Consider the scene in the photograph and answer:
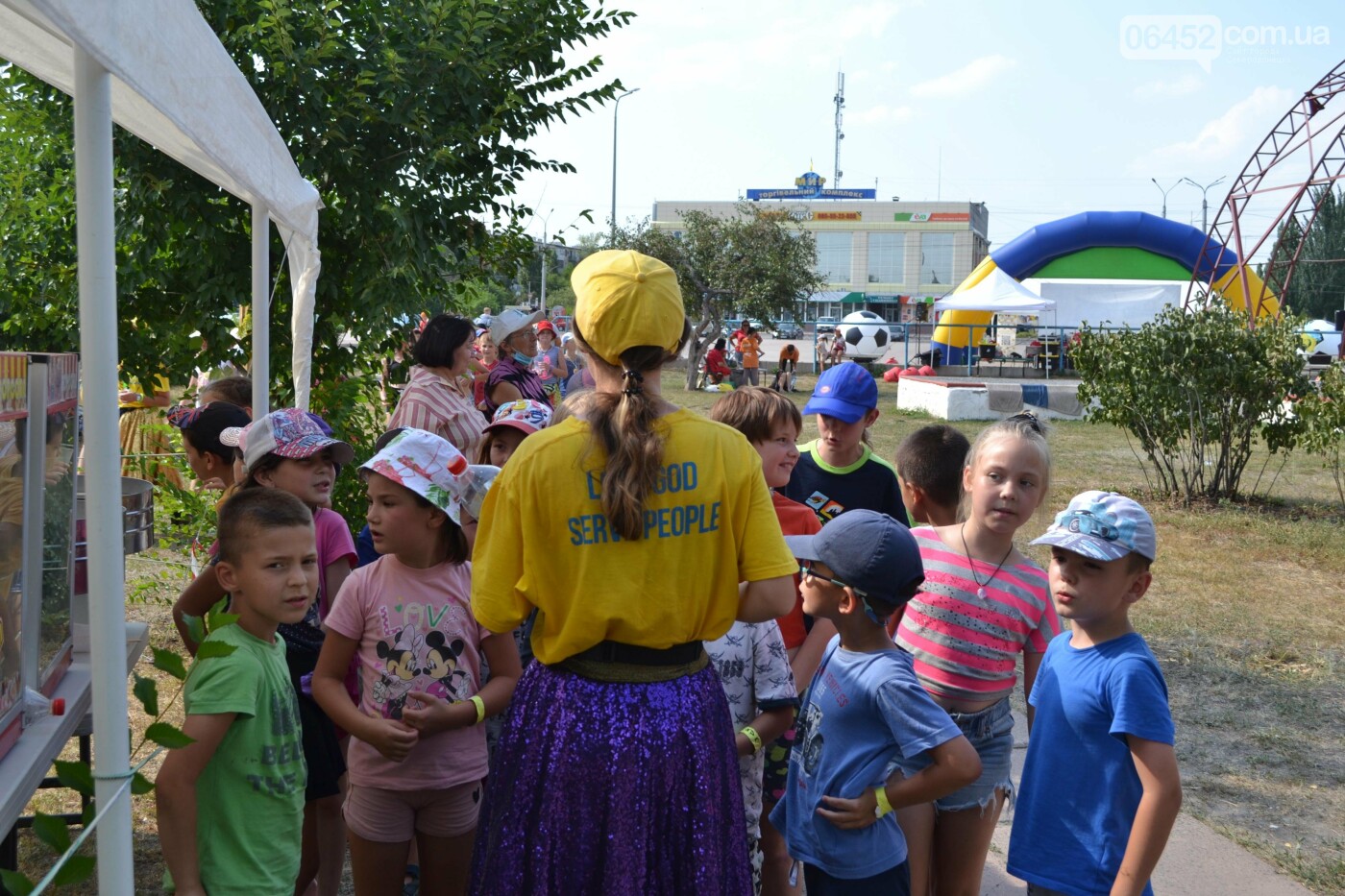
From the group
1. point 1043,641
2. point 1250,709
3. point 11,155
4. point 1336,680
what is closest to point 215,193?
point 11,155

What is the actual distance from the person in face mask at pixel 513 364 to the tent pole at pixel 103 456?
3907 mm

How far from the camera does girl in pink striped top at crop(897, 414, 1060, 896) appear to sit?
3002 mm

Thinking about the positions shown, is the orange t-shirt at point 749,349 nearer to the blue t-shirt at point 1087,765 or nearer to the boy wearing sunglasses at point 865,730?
the blue t-shirt at point 1087,765

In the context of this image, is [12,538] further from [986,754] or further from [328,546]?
[986,754]

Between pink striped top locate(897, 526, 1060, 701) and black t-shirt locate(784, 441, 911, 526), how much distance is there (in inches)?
22.5

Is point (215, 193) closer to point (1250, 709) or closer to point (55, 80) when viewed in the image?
point (55, 80)

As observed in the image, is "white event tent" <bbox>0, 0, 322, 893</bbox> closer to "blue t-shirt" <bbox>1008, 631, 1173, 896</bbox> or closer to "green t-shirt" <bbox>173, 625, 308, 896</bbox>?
"green t-shirt" <bbox>173, 625, 308, 896</bbox>

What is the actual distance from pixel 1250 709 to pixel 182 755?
5123 mm

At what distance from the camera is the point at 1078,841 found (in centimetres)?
249

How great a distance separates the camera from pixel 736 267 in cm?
2977

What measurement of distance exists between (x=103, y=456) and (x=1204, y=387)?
10486mm

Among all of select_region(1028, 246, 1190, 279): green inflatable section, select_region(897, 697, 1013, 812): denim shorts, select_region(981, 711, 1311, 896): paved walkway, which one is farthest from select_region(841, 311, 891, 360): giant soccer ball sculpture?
select_region(897, 697, 1013, 812): denim shorts

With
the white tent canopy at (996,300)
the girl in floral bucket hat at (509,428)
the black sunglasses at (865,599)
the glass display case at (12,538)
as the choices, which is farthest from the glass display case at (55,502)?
the white tent canopy at (996,300)

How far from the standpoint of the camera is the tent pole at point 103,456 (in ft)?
6.64
